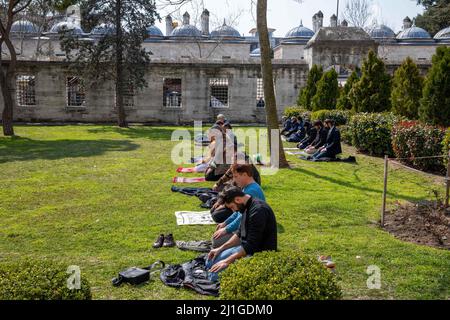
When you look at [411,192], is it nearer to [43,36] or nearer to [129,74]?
[129,74]

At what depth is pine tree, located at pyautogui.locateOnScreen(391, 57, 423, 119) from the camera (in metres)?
16.8

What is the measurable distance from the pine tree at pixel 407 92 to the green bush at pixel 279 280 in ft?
46.8

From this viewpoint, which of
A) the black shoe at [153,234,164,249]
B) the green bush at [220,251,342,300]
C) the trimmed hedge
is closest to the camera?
the green bush at [220,251,342,300]

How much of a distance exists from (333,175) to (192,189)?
391 centimetres

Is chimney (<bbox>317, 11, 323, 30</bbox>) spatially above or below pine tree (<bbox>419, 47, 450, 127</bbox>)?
above

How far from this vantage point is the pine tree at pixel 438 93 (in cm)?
1328

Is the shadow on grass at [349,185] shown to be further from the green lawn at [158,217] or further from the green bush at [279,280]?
the green bush at [279,280]

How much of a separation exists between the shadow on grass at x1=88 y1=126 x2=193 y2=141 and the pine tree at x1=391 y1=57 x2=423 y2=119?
909cm

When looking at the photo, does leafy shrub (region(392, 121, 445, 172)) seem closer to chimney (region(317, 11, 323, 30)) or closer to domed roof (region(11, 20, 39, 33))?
domed roof (region(11, 20, 39, 33))

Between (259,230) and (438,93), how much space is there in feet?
34.2

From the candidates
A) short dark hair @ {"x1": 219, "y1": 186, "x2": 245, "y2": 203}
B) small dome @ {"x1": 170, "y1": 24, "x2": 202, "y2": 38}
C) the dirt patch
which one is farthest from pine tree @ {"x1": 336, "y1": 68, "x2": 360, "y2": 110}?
small dome @ {"x1": 170, "y1": 24, "x2": 202, "y2": 38}

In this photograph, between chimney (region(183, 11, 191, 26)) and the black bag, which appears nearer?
the black bag

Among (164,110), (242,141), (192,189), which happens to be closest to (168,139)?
(242,141)

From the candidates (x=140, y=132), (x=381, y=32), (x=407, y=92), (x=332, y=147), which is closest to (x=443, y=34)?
(x=381, y=32)
